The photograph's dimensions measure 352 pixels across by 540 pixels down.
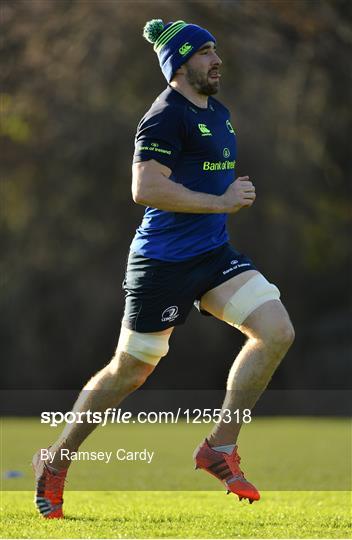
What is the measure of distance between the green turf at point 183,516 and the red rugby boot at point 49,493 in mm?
79

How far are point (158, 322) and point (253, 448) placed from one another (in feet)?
23.1

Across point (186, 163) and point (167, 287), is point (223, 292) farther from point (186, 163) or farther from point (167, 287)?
point (186, 163)

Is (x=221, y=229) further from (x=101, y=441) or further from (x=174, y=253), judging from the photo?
(x=101, y=441)

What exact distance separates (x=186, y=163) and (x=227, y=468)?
165 cm

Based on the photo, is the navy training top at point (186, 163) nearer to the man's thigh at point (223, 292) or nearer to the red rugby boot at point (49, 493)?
the man's thigh at point (223, 292)

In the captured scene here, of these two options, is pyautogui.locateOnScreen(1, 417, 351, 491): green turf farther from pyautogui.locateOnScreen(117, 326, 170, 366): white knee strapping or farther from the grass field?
pyautogui.locateOnScreen(117, 326, 170, 366): white knee strapping

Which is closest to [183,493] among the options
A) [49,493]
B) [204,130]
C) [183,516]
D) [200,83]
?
[183,516]

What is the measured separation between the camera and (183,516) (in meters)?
7.14

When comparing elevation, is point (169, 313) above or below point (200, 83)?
below

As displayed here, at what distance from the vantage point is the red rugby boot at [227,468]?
21.6ft

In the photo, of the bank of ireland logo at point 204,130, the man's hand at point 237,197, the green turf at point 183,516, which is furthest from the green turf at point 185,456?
the bank of ireland logo at point 204,130

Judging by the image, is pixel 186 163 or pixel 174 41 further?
pixel 174 41

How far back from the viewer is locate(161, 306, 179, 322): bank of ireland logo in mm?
6871

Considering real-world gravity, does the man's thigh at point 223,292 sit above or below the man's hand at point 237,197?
below
